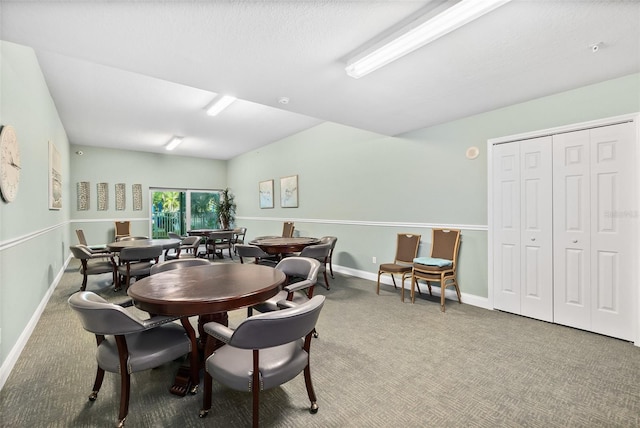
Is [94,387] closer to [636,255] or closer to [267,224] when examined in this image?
[636,255]

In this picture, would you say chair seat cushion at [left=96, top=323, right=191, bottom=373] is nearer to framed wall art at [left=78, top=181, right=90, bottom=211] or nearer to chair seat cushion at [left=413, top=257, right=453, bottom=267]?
chair seat cushion at [left=413, top=257, right=453, bottom=267]

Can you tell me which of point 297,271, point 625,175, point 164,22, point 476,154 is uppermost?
point 164,22

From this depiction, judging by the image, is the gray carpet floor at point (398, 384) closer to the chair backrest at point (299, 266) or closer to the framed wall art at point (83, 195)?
the chair backrest at point (299, 266)

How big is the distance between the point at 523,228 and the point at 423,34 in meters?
2.64

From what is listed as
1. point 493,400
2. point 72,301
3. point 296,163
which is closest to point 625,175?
point 493,400

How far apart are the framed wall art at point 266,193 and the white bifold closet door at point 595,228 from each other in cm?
610

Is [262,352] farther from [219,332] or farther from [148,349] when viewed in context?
[148,349]

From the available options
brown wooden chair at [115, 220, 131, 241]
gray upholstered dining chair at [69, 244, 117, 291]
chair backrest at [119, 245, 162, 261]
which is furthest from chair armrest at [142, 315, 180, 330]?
brown wooden chair at [115, 220, 131, 241]

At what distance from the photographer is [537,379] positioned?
2162 mm

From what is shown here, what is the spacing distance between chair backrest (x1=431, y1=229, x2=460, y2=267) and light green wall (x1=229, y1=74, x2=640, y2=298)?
140 millimetres

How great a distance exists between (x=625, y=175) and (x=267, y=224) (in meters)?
6.96

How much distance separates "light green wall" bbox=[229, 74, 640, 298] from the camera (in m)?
3.24

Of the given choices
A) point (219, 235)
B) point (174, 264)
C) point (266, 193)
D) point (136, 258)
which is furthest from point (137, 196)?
point (174, 264)

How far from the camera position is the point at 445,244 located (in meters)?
4.06
